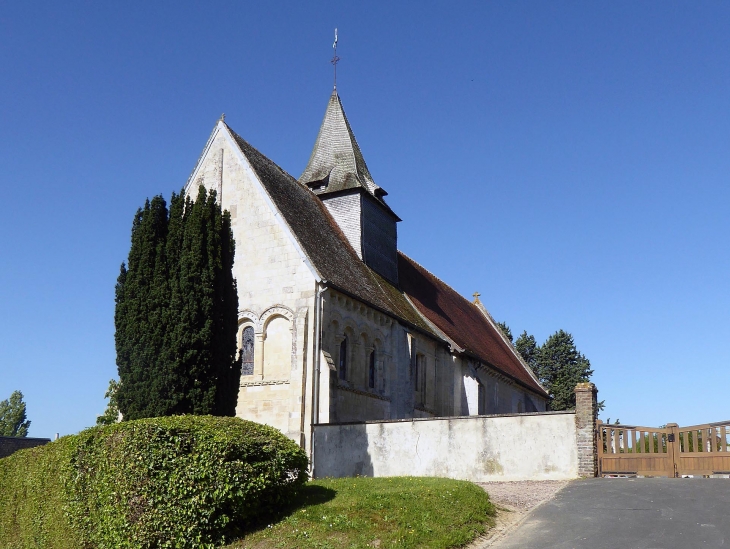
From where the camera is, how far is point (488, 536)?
1283 cm

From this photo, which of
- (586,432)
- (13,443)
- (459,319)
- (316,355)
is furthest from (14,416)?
(586,432)

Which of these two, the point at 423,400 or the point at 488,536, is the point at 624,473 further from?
the point at 423,400

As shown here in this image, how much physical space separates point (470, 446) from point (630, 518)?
21.9ft

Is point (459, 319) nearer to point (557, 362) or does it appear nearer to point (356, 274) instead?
point (356, 274)

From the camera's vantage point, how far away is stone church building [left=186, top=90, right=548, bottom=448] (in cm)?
2323

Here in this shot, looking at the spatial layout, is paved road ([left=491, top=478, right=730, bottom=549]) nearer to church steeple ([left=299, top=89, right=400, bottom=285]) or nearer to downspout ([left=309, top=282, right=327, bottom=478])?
downspout ([left=309, top=282, right=327, bottom=478])

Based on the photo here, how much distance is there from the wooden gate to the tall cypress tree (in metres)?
9.21

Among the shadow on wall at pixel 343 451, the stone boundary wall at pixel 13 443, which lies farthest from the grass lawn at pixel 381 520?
the stone boundary wall at pixel 13 443

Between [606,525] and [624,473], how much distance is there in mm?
5933

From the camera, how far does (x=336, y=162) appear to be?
31500 mm

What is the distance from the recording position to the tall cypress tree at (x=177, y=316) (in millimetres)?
17672

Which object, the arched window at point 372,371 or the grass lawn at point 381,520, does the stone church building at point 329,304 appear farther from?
the grass lawn at point 381,520

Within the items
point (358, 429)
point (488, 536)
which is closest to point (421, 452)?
point (358, 429)

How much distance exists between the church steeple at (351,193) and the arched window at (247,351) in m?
6.38
